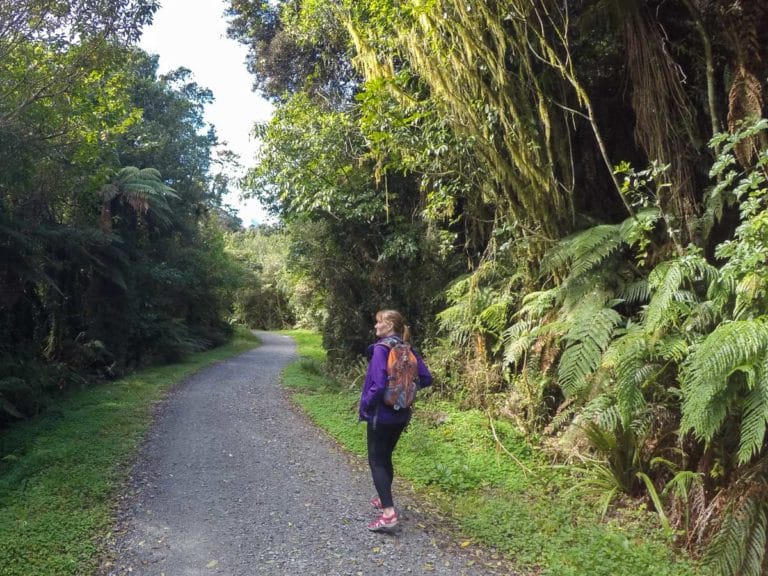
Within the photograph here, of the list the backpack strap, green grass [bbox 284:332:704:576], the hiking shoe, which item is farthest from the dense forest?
the hiking shoe

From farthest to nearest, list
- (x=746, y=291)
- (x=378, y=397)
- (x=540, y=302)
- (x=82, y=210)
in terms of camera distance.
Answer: (x=82, y=210) < (x=540, y=302) < (x=378, y=397) < (x=746, y=291)

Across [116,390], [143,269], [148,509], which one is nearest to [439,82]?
[148,509]

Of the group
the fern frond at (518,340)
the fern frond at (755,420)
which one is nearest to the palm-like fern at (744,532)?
the fern frond at (755,420)

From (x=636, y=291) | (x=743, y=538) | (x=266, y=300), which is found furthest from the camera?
(x=266, y=300)

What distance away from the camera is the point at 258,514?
15.4 ft

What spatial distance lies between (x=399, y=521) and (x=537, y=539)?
1.11 metres

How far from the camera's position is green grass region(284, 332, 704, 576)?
3859 mm

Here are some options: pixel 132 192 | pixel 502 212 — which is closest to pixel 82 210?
pixel 132 192

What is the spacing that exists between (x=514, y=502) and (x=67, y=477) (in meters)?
4.37

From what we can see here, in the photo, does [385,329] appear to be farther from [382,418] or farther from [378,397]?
[382,418]

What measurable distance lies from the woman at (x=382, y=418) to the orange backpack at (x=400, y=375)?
0.03 metres

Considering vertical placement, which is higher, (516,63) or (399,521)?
(516,63)

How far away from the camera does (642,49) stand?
17.6 feet

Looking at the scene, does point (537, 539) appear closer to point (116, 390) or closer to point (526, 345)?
point (526, 345)
